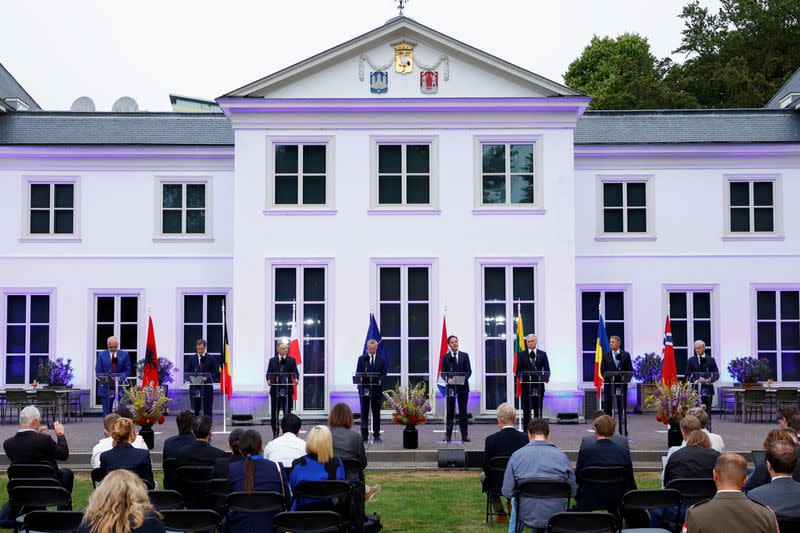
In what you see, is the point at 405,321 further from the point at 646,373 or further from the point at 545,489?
the point at 545,489

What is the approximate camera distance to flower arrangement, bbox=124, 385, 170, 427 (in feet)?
57.0

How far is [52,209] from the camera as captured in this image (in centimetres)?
2448

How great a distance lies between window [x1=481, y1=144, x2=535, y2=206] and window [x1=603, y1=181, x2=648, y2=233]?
3.25 meters

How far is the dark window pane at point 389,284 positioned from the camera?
72.3ft

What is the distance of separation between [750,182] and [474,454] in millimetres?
12300

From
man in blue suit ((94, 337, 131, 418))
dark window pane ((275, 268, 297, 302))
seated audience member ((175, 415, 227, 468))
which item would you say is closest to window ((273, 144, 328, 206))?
dark window pane ((275, 268, 297, 302))

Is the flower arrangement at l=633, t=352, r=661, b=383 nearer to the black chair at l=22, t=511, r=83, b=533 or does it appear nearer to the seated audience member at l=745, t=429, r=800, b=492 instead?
the seated audience member at l=745, t=429, r=800, b=492

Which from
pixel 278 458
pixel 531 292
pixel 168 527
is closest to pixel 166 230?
pixel 531 292

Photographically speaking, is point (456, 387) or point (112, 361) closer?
point (456, 387)

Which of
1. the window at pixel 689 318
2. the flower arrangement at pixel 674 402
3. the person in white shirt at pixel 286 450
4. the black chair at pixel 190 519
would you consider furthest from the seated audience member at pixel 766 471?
the window at pixel 689 318

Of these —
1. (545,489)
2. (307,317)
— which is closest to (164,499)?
(545,489)

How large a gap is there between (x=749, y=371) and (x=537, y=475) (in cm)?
1514

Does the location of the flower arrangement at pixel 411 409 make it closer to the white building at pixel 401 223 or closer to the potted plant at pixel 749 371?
the white building at pixel 401 223

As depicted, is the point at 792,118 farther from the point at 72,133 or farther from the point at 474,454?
the point at 72,133
